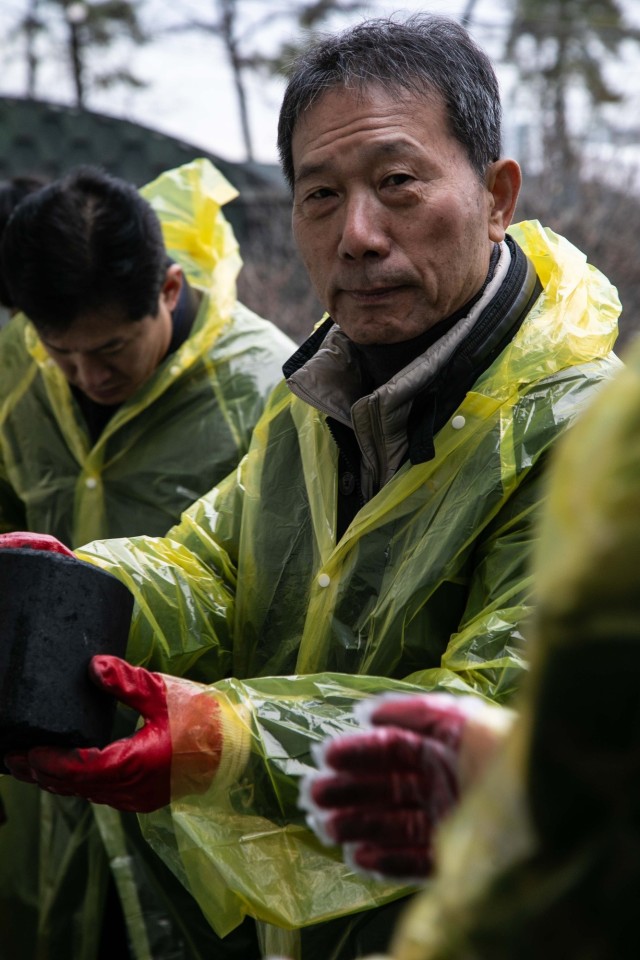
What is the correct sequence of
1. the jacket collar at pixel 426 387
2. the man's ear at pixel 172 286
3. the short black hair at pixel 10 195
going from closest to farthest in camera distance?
the jacket collar at pixel 426 387, the man's ear at pixel 172 286, the short black hair at pixel 10 195

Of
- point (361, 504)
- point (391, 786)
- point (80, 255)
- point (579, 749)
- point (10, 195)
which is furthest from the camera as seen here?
point (10, 195)

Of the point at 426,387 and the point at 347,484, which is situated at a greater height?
the point at 426,387

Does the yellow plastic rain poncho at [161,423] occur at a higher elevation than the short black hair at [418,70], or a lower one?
lower

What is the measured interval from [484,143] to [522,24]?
8.42 meters

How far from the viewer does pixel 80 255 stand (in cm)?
273

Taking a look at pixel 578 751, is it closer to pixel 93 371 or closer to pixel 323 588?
pixel 323 588

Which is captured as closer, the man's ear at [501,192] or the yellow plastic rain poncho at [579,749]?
the yellow plastic rain poncho at [579,749]

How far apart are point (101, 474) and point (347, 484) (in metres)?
1.07

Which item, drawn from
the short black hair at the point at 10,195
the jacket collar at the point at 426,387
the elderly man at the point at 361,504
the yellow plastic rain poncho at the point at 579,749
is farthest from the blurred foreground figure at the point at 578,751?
the short black hair at the point at 10,195

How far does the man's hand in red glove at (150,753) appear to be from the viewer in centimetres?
160

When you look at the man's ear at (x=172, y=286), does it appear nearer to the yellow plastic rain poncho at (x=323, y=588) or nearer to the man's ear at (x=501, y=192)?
the yellow plastic rain poncho at (x=323, y=588)

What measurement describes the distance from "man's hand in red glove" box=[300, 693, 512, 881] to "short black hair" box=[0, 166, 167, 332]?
1.98 meters

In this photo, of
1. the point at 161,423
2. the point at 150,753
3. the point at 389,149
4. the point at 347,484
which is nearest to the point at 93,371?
the point at 161,423

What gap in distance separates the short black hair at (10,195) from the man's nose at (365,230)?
1.54 m
